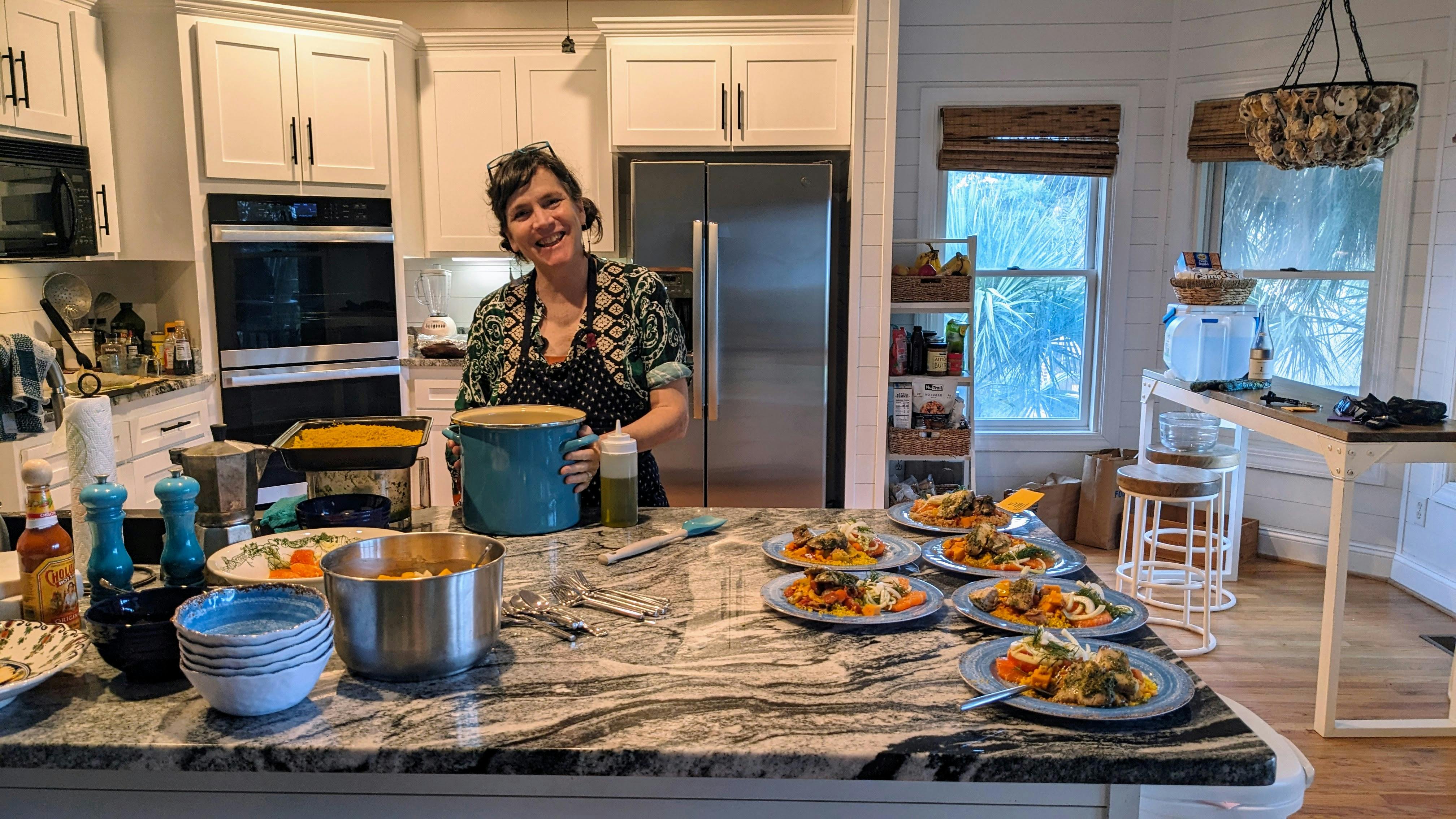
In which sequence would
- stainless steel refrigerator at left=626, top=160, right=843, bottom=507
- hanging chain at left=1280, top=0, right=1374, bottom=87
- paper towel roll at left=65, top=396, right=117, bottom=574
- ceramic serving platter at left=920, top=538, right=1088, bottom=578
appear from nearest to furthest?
paper towel roll at left=65, top=396, right=117, bottom=574 < ceramic serving platter at left=920, top=538, right=1088, bottom=578 < hanging chain at left=1280, top=0, right=1374, bottom=87 < stainless steel refrigerator at left=626, top=160, right=843, bottom=507

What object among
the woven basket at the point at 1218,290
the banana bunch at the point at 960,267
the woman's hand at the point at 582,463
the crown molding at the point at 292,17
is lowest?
the woman's hand at the point at 582,463

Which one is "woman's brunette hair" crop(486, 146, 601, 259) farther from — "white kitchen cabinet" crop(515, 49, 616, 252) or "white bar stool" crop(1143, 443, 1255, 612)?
"white bar stool" crop(1143, 443, 1255, 612)

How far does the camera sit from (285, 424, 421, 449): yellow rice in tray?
167cm

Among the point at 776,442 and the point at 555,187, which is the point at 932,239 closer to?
the point at 776,442

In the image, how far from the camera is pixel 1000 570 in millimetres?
1565

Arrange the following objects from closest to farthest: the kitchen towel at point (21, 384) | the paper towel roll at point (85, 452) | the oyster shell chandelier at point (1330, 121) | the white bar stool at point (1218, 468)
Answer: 1. the paper towel roll at point (85, 452)
2. the kitchen towel at point (21, 384)
3. the oyster shell chandelier at point (1330, 121)
4. the white bar stool at point (1218, 468)

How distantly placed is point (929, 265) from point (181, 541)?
341 cm

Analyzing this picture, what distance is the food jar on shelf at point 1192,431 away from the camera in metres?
3.86

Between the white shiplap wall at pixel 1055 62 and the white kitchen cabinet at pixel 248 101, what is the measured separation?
2.58m

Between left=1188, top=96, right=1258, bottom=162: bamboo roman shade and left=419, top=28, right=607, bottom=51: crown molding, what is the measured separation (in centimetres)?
269

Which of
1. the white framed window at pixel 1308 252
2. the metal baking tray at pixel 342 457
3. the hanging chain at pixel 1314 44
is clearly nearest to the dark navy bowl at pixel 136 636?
the metal baking tray at pixel 342 457

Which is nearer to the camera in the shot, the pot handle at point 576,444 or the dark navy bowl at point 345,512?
the dark navy bowl at point 345,512

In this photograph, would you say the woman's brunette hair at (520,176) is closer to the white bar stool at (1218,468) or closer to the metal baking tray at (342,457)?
the metal baking tray at (342,457)

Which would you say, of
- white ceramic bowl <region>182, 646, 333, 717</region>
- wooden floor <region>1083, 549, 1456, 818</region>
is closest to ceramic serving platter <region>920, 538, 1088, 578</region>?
white ceramic bowl <region>182, 646, 333, 717</region>
